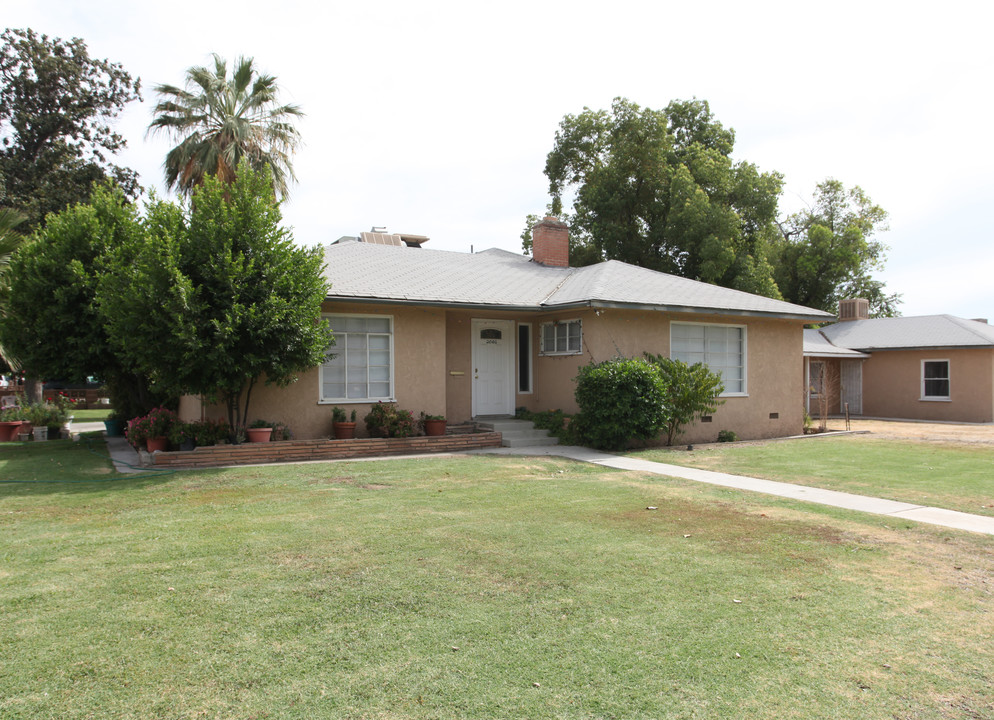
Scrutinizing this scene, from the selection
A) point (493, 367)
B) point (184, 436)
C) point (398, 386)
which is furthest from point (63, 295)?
point (493, 367)

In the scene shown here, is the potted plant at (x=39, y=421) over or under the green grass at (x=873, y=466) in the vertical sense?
over

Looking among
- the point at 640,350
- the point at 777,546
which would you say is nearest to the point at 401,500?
the point at 777,546

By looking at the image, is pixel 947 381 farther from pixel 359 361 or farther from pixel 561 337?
pixel 359 361

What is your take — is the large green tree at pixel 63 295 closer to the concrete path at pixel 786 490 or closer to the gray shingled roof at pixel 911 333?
the concrete path at pixel 786 490

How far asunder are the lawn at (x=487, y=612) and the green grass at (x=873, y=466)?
6.95ft

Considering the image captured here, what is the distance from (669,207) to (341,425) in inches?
866

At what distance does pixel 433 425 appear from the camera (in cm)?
1438

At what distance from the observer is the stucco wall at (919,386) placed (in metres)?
23.8

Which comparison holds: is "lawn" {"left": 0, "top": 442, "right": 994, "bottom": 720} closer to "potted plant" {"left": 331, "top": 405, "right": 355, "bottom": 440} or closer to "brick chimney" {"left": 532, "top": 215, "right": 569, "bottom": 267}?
"potted plant" {"left": 331, "top": 405, "right": 355, "bottom": 440}

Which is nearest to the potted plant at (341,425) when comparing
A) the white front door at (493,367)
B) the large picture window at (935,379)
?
the white front door at (493,367)

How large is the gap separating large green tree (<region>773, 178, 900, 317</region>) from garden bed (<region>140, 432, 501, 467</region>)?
26.9m

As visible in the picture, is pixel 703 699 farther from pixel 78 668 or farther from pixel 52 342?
pixel 52 342

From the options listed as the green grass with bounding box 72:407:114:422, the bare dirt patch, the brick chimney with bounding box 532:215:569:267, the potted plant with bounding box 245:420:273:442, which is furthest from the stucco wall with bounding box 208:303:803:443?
the green grass with bounding box 72:407:114:422

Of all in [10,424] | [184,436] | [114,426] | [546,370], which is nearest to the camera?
[184,436]
